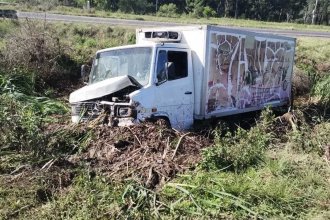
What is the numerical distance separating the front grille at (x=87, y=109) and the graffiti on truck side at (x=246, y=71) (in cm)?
270

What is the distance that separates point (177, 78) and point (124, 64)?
44.5 inches

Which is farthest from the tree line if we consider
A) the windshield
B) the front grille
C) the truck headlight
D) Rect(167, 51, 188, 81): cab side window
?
the truck headlight

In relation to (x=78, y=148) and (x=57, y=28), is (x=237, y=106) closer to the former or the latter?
(x=78, y=148)

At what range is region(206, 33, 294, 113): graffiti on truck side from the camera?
10531 millimetres

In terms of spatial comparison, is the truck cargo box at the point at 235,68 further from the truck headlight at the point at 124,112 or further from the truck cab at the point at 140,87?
the truck headlight at the point at 124,112

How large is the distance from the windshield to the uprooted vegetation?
54.2 inches

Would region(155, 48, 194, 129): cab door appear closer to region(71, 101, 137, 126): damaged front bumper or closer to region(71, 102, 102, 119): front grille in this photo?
region(71, 101, 137, 126): damaged front bumper

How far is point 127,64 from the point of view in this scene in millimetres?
9391

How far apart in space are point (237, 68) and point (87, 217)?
6873mm

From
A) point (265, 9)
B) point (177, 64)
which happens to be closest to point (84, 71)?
point (177, 64)

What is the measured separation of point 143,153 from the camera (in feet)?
24.1

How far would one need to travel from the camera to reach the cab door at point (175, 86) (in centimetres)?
915

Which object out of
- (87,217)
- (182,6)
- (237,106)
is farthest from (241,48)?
(182,6)

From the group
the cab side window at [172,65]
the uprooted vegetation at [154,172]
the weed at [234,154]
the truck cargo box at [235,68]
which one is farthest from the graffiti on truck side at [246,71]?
the weed at [234,154]
